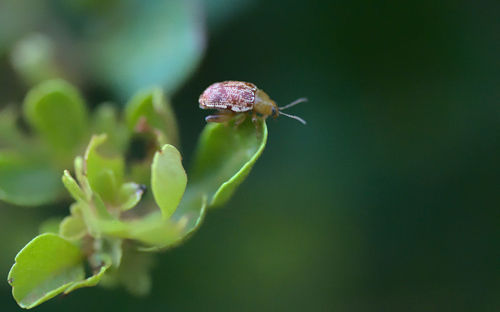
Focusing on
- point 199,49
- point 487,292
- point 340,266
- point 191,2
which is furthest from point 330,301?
point 191,2

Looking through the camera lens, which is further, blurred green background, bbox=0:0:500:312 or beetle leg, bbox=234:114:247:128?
blurred green background, bbox=0:0:500:312

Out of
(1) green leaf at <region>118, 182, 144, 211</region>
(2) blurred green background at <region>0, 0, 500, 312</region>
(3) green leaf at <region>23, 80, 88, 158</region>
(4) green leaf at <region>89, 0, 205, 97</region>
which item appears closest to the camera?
(1) green leaf at <region>118, 182, 144, 211</region>

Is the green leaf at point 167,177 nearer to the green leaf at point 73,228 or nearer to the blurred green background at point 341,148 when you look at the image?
the green leaf at point 73,228

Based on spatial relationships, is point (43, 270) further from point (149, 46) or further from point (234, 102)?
point (149, 46)

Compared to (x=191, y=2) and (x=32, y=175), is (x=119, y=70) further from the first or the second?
(x=32, y=175)

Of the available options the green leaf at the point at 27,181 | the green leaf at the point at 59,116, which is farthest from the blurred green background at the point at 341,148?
the green leaf at the point at 27,181

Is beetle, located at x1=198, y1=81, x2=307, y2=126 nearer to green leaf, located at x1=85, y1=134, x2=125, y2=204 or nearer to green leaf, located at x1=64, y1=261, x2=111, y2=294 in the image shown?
green leaf, located at x1=85, y1=134, x2=125, y2=204

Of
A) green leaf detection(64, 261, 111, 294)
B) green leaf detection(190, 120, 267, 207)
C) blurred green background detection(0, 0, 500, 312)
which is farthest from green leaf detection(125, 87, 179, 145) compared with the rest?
blurred green background detection(0, 0, 500, 312)
